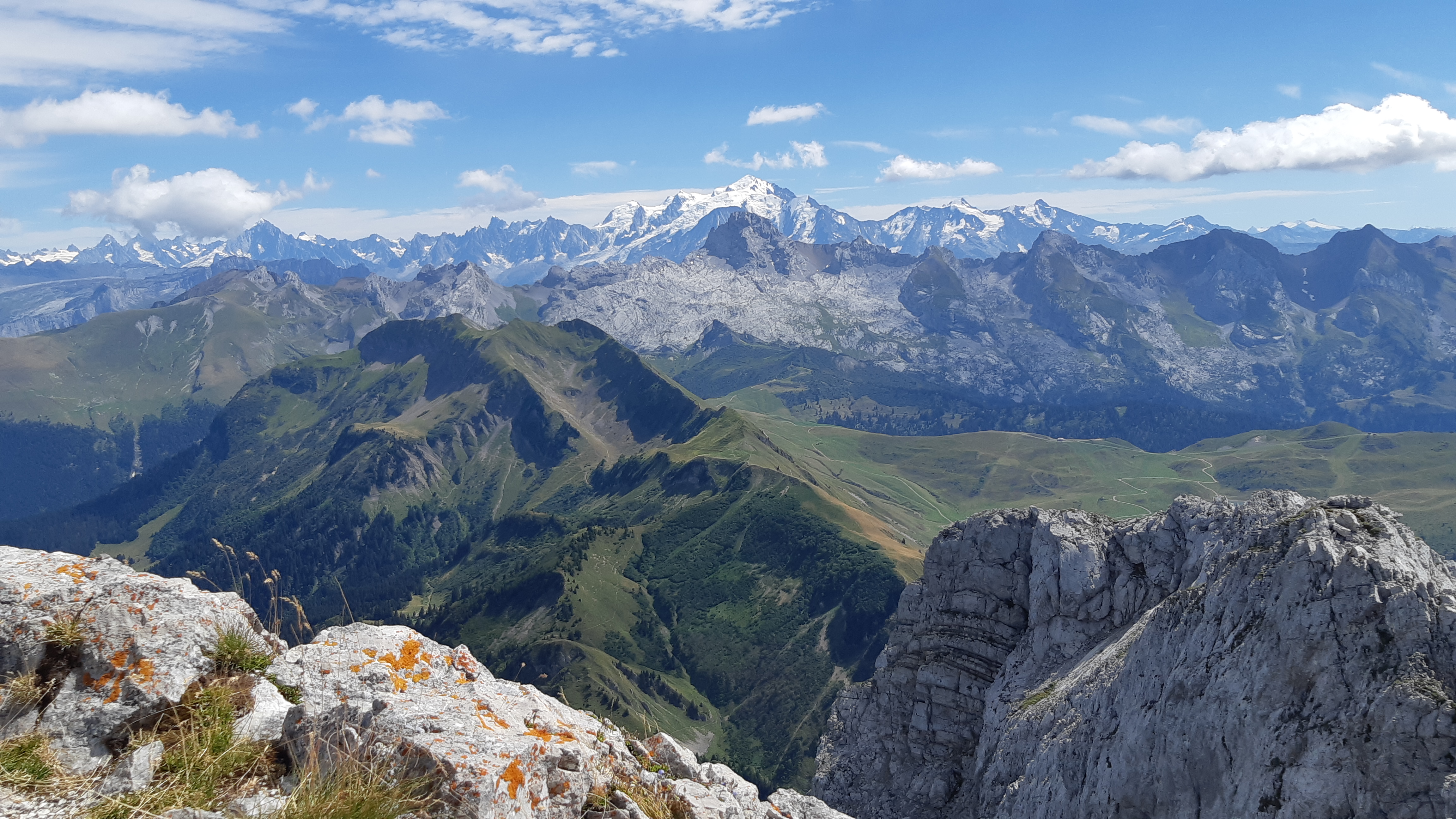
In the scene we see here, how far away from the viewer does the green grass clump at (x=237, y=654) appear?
52.7 feet

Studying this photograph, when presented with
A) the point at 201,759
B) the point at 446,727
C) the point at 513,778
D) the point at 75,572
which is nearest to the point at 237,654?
the point at 201,759

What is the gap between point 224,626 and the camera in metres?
16.8

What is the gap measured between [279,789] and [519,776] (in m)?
3.83

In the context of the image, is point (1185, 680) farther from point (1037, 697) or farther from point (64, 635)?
point (64, 635)

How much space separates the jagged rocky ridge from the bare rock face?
17945 millimetres

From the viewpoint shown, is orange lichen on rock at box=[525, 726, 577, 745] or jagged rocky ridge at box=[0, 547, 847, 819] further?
orange lichen on rock at box=[525, 726, 577, 745]

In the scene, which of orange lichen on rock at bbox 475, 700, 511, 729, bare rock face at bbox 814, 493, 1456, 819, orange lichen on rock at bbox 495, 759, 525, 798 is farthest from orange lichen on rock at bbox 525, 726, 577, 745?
bare rock face at bbox 814, 493, 1456, 819

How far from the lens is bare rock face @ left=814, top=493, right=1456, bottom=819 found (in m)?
23.1

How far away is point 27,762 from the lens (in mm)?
12289

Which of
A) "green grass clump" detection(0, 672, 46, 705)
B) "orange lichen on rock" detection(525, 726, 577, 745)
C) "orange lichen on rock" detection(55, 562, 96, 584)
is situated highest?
"orange lichen on rock" detection(55, 562, 96, 584)

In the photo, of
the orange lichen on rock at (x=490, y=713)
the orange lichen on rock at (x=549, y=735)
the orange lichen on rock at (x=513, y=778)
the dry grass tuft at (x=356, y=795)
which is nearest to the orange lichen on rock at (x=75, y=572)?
the dry grass tuft at (x=356, y=795)

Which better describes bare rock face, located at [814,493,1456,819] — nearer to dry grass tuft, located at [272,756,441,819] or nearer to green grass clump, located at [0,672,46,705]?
dry grass tuft, located at [272,756,441,819]

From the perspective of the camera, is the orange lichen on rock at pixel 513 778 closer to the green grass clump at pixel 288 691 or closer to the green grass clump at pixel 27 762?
the green grass clump at pixel 288 691

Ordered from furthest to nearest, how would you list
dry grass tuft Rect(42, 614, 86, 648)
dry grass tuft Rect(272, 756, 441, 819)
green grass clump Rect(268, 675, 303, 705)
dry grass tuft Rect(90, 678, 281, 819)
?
green grass clump Rect(268, 675, 303, 705) → dry grass tuft Rect(42, 614, 86, 648) → dry grass tuft Rect(90, 678, 281, 819) → dry grass tuft Rect(272, 756, 441, 819)
